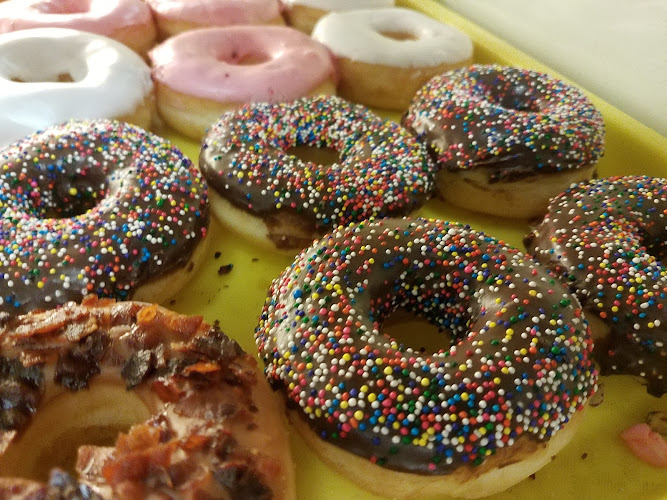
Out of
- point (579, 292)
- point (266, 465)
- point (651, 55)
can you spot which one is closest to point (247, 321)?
point (266, 465)

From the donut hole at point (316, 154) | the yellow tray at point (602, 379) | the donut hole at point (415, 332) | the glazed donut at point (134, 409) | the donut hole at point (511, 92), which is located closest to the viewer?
the glazed donut at point (134, 409)

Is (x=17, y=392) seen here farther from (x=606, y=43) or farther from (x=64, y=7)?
(x=606, y=43)

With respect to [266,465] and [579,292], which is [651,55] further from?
[266,465]

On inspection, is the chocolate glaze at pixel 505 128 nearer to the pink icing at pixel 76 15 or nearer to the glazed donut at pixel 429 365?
the glazed donut at pixel 429 365

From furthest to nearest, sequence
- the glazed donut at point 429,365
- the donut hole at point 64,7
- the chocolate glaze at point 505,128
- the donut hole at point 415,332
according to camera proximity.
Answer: the donut hole at point 64,7 < the chocolate glaze at point 505,128 < the donut hole at point 415,332 < the glazed donut at point 429,365

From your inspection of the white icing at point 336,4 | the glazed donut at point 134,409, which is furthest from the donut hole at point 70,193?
the white icing at point 336,4

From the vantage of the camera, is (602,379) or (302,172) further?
(302,172)

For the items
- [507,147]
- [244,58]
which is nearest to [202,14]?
[244,58]
